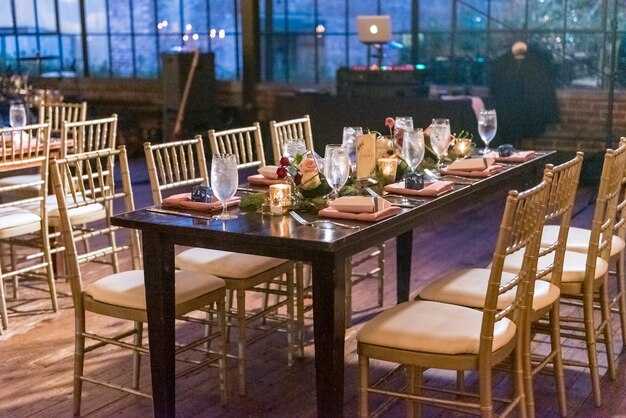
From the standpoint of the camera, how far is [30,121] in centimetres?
657

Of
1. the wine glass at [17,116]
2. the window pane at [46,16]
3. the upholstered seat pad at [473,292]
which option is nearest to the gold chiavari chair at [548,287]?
the upholstered seat pad at [473,292]

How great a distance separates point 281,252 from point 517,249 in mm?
673

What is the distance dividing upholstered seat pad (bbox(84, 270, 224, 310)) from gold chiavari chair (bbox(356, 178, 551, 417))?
0.70m

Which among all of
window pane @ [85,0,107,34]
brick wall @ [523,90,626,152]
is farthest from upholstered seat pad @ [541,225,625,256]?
window pane @ [85,0,107,34]

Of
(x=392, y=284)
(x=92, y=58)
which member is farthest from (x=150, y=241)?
(x=92, y=58)

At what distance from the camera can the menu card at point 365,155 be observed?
3.31 metres

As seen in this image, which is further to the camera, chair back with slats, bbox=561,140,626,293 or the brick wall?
the brick wall

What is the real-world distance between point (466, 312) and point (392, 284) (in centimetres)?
205

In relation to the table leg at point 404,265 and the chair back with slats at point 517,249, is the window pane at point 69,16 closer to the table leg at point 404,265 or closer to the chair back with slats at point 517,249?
the table leg at point 404,265

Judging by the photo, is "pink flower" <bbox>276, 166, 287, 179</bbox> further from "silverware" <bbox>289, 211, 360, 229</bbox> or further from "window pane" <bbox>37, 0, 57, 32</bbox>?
"window pane" <bbox>37, 0, 57, 32</bbox>

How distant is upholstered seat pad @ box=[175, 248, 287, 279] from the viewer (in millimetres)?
3318

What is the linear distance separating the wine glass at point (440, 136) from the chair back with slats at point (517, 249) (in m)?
1.08

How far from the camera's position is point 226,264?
3.36m

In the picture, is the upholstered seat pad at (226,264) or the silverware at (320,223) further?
the upholstered seat pad at (226,264)
